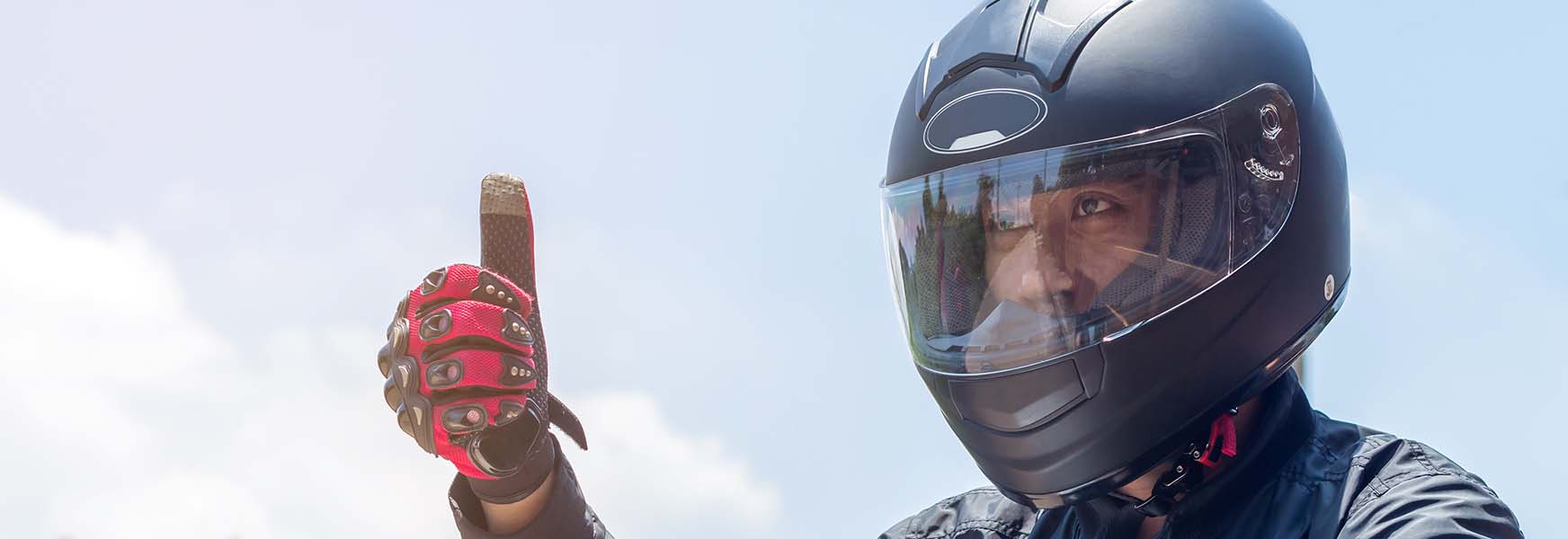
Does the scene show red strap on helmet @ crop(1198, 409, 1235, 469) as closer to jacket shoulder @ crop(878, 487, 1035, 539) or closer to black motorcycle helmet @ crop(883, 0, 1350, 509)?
black motorcycle helmet @ crop(883, 0, 1350, 509)

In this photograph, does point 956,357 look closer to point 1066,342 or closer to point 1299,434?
point 1066,342

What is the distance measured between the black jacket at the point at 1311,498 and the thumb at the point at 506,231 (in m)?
0.47

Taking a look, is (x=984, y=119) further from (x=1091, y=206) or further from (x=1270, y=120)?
(x=1270, y=120)

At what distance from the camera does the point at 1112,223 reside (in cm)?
212

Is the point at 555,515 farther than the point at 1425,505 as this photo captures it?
Yes

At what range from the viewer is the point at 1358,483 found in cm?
181

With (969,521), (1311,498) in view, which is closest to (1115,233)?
(1311,498)

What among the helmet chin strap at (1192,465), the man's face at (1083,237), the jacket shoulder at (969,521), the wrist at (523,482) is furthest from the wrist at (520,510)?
the helmet chin strap at (1192,465)

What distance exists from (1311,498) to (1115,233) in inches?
20.2

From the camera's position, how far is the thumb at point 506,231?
8.06ft

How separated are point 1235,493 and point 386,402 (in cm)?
139

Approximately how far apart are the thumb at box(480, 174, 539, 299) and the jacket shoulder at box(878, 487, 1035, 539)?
0.83 meters

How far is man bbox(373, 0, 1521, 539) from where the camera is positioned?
2080 mm

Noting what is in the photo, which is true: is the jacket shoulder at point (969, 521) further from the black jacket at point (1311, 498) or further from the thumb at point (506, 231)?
the thumb at point (506, 231)
